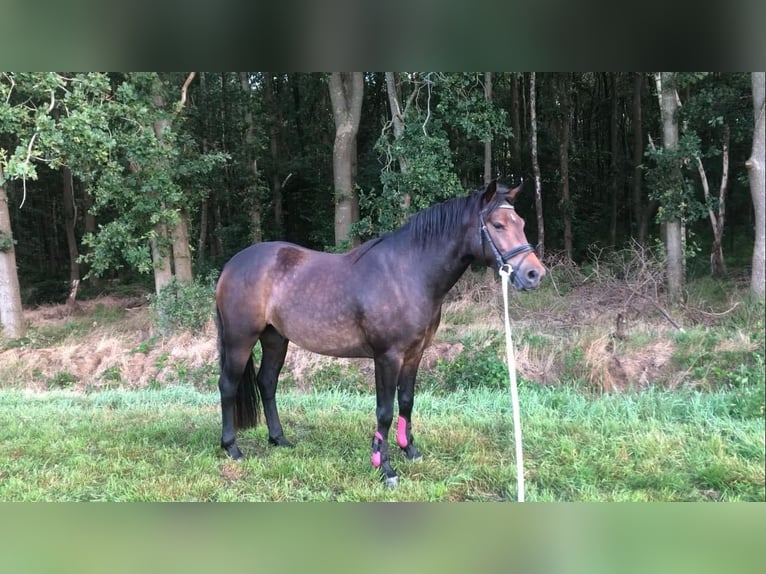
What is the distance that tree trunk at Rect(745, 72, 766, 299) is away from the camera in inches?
243

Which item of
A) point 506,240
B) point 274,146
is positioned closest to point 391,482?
point 506,240

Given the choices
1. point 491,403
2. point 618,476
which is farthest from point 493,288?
point 618,476

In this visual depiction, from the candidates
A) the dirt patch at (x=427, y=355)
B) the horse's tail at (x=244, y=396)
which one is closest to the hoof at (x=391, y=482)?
the horse's tail at (x=244, y=396)

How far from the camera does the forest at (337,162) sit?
6.80 m

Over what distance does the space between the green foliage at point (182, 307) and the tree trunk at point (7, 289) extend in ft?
9.28

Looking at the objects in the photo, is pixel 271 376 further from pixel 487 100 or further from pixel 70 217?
pixel 70 217

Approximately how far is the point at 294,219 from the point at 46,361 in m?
6.16

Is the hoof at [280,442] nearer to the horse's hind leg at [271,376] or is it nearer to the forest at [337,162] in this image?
the horse's hind leg at [271,376]

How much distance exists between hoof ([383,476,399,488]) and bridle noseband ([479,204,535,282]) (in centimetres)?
145

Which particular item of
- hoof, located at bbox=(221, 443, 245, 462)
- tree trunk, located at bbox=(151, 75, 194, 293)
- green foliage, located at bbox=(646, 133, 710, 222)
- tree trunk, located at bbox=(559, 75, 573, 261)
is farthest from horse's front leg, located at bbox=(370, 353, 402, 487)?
tree trunk, located at bbox=(559, 75, 573, 261)

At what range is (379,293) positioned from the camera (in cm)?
318

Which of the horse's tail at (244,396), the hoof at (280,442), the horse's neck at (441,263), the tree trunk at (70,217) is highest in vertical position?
the tree trunk at (70,217)
